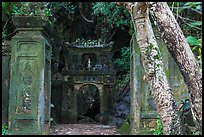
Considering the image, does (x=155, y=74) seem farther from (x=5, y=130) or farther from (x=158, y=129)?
(x=5, y=130)

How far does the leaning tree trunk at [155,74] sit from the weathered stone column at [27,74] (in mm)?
3358

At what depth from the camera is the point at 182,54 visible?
3.57 metres

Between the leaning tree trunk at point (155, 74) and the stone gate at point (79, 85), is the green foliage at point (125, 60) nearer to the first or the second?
the stone gate at point (79, 85)

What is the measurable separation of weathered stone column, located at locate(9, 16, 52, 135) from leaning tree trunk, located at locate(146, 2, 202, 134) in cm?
375

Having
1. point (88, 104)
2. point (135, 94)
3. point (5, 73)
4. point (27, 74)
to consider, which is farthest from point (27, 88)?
point (88, 104)

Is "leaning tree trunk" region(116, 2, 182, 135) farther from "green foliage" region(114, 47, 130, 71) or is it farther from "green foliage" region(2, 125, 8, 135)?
"green foliage" region(114, 47, 130, 71)

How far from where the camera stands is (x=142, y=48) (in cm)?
407

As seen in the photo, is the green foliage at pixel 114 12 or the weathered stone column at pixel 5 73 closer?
the weathered stone column at pixel 5 73

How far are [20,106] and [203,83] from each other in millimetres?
4505

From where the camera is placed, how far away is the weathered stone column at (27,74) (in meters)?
6.83

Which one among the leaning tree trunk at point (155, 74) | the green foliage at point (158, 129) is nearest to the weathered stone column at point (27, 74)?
the green foliage at point (158, 129)

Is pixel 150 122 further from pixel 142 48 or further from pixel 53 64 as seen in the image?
pixel 53 64

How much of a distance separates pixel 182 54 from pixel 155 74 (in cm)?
53

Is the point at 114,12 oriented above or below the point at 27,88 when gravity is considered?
above
